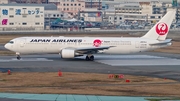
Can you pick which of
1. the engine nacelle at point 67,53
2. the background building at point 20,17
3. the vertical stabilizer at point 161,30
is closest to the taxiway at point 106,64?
the engine nacelle at point 67,53

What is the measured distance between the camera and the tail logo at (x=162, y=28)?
2608 inches

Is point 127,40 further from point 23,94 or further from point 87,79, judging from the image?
point 23,94

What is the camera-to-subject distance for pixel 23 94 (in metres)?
36.0

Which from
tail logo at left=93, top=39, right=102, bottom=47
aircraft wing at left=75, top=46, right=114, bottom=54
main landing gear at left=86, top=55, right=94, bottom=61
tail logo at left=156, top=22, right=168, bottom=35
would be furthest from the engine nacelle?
tail logo at left=156, top=22, right=168, bottom=35

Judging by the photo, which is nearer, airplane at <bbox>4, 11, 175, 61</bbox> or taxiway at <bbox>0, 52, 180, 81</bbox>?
taxiway at <bbox>0, 52, 180, 81</bbox>

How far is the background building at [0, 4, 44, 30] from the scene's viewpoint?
449 feet

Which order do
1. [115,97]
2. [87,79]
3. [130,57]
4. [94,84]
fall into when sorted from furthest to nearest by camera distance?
[130,57] → [87,79] → [94,84] → [115,97]

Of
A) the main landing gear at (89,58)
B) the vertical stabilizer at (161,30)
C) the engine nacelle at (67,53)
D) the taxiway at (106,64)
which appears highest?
the vertical stabilizer at (161,30)

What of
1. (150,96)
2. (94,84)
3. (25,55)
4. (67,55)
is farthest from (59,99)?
(25,55)

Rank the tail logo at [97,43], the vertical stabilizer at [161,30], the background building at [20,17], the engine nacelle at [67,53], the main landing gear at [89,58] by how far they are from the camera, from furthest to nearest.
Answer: the background building at [20,17], the vertical stabilizer at [161,30], the tail logo at [97,43], the main landing gear at [89,58], the engine nacelle at [67,53]

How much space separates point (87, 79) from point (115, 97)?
10922 millimetres

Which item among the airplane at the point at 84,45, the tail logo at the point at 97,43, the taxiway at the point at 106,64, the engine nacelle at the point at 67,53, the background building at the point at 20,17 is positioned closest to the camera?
the taxiway at the point at 106,64

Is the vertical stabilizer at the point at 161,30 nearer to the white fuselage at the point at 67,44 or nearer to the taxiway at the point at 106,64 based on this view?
the white fuselage at the point at 67,44

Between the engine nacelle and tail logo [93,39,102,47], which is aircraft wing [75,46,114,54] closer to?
the engine nacelle
